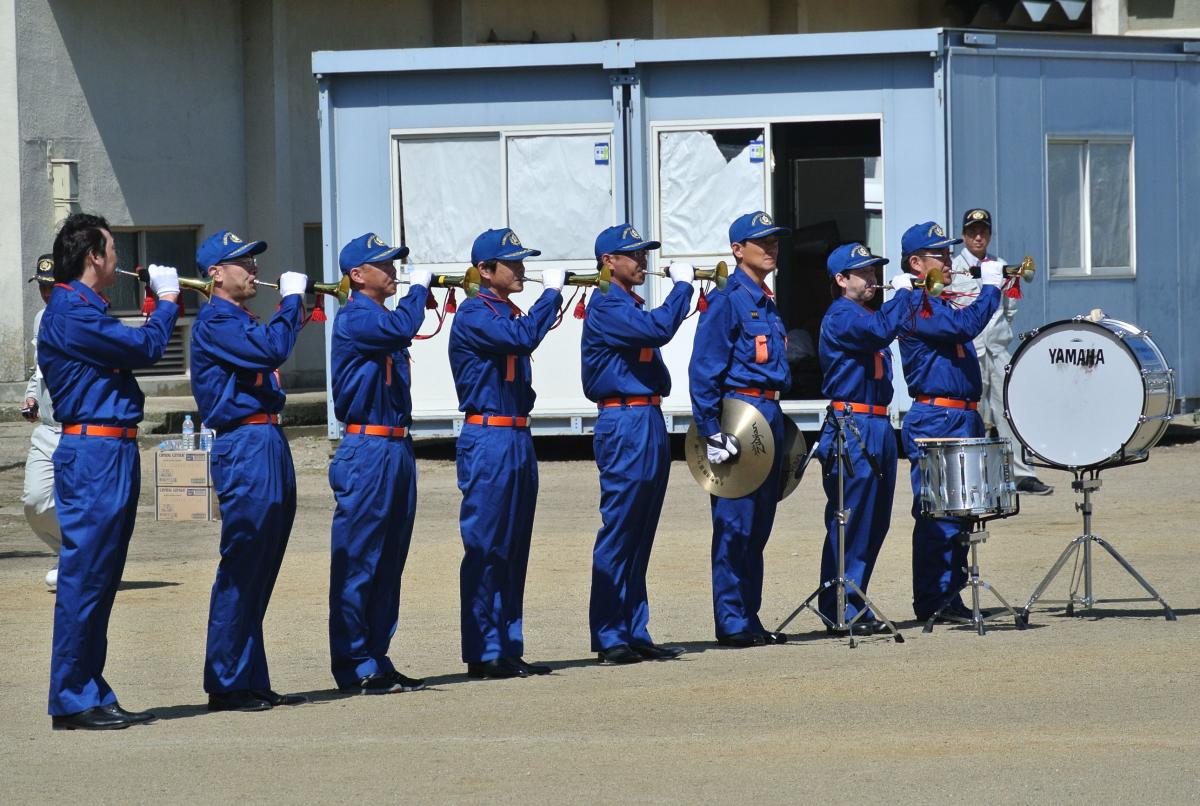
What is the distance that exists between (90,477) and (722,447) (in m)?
3.06

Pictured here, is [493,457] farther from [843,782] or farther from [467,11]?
[467,11]

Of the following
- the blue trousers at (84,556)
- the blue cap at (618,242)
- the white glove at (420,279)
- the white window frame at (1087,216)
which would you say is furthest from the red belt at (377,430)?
the white window frame at (1087,216)

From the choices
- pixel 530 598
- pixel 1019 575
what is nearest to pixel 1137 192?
pixel 1019 575

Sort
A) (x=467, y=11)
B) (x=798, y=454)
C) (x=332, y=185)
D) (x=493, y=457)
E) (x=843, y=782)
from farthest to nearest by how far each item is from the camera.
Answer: (x=467, y=11) → (x=332, y=185) → (x=798, y=454) → (x=493, y=457) → (x=843, y=782)

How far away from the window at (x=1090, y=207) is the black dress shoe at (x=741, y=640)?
824cm

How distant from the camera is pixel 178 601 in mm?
10828

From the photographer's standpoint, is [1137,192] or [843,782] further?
[1137,192]

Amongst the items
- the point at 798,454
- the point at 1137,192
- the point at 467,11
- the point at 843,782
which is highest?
the point at 467,11

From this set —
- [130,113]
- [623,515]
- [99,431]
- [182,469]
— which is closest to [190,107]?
[130,113]

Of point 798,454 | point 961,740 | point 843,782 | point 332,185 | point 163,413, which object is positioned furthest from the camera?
point 163,413

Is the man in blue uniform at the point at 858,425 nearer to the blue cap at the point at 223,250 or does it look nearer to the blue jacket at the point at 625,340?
the blue jacket at the point at 625,340

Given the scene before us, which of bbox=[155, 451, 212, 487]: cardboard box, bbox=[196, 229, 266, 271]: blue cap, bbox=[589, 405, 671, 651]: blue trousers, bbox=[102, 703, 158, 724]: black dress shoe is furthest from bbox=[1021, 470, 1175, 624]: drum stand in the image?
bbox=[155, 451, 212, 487]: cardboard box

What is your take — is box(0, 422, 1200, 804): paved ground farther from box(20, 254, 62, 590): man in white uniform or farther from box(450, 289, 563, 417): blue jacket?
box(450, 289, 563, 417): blue jacket

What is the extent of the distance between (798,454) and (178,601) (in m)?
3.67
